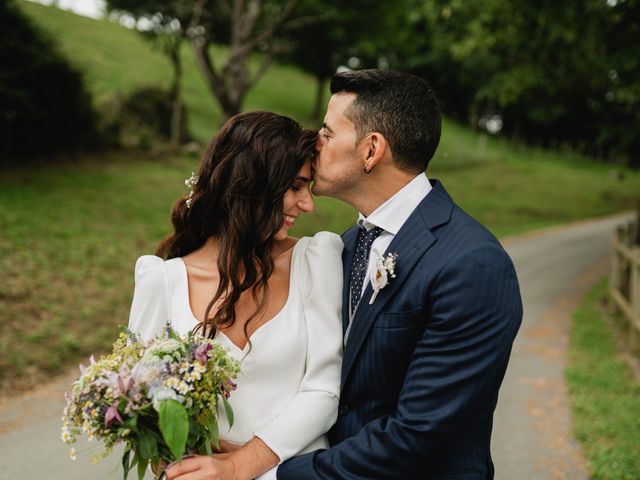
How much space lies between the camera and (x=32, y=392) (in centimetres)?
592

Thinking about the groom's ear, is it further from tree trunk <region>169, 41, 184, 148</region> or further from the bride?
tree trunk <region>169, 41, 184, 148</region>

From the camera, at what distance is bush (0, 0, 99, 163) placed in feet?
37.1

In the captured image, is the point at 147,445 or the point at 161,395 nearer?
the point at 161,395

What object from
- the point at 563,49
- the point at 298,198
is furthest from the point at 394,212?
the point at 563,49

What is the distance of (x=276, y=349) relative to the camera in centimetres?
235

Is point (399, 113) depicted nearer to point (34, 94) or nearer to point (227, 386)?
point (227, 386)

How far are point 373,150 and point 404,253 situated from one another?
48 centimetres

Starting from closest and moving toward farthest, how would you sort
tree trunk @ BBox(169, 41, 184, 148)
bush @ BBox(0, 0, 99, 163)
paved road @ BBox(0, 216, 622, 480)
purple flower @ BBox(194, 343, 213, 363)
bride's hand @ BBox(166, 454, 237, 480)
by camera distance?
purple flower @ BBox(194, 343, 213, 363)
bride's hand @ BBox(166, 454, 237, 480)
paved road @ BBox(0, 216, 622, 480)
bush @ BBox(0, 0, 99, 163)
tree trunk @ BBox(169, 41, 184, 148)

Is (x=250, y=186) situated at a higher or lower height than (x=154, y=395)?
higher

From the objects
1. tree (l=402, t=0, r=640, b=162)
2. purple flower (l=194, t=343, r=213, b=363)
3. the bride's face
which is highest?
tree (l=402, t=0, r=640, b=162)

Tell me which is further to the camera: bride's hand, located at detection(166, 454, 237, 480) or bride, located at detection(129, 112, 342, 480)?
bride, located at detection(129, 112, 342, 480)

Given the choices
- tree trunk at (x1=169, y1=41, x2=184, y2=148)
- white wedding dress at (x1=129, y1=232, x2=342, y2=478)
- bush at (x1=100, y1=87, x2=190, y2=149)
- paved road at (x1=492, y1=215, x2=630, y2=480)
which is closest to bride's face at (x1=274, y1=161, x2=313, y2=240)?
white wedding dress at (x1=129, y1=232, x2=342, y2=478)

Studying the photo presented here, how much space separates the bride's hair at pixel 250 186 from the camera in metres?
2.51

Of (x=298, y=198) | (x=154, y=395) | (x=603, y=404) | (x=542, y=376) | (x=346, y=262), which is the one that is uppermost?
(x=298, y=198)
